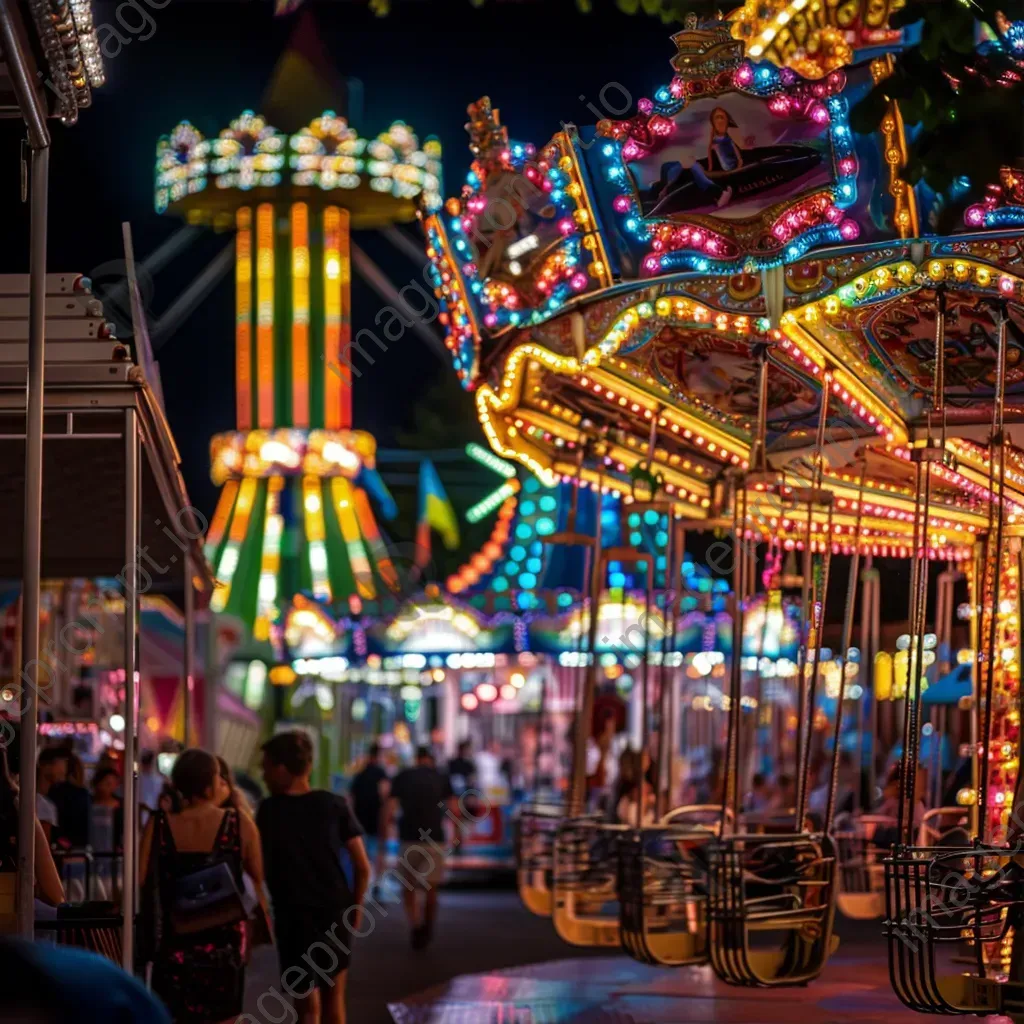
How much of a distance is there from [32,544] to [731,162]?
4827mm

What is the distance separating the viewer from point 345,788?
2786 cm

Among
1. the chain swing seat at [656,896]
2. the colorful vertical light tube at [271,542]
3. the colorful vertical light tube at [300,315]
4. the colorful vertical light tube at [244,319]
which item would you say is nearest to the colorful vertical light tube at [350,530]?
Result: the colorful vertical light tube at [271,542]

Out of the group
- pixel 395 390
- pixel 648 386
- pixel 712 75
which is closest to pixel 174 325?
pixel 395 390

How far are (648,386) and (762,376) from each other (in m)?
1.86

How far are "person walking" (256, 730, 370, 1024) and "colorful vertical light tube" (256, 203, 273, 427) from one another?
27555 mm

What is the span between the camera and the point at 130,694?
23.5 ft

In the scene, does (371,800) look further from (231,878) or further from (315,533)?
(315,533)

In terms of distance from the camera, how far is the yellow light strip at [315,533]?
117ft

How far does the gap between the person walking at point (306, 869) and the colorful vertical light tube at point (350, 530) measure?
2707 cm

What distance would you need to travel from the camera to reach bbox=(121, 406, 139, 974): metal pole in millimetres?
6742

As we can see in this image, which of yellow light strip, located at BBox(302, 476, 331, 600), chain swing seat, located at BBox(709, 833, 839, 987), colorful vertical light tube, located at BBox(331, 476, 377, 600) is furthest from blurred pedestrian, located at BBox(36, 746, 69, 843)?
colorful vertical light tube, located at BBox(331, 476, 377, 600)

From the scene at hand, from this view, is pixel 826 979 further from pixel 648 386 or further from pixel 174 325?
pixel 174 325

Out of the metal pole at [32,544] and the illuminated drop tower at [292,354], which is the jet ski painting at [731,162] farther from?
the illuminated drop tower at [292,354]

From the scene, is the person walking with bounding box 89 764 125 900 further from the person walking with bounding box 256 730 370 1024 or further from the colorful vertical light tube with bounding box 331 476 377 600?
the colorful vertical light tube with bounding box 331 476 377 600
